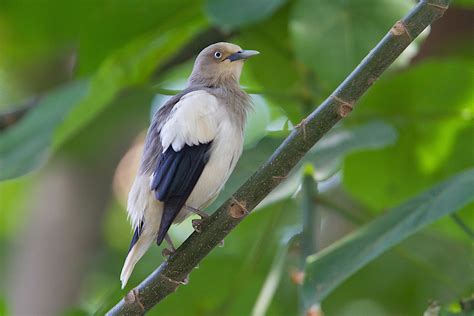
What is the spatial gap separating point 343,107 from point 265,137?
40.3 inches

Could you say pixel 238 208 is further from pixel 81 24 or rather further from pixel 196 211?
pixel 81 24

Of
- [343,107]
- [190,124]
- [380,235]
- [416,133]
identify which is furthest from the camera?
[416,133]

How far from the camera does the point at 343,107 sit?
1823mm

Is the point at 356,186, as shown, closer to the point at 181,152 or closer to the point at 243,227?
the point at 243,227

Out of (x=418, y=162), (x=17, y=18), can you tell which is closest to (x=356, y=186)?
(x=418, y=162)

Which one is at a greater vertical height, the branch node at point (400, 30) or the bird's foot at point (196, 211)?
the branch node at point (400, 30)

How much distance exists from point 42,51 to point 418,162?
6.02ft

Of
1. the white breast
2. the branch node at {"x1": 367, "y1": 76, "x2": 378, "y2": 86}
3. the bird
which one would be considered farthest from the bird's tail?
the branch node at {"x1": 367, "y1": 76, "x2": 378, "y2": 86}

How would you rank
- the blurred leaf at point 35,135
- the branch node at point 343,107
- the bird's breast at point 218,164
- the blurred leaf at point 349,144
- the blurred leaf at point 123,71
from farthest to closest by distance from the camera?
1. the blurred leaf at point 123,71
2. the blurred leaf at point 35,135
3. the blurred leaf at point 349,144
4. the bird's breast at point 218,164
5. the branch node at point 343,107

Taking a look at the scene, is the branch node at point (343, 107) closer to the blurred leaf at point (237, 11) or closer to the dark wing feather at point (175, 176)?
the dark wing feather at point (175, 176)

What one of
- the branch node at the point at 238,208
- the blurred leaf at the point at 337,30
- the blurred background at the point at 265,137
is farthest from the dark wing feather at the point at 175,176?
the blurred leaf at the point at 337,30

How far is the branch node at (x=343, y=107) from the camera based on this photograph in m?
1.82

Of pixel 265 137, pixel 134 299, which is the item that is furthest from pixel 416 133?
pixel 134 299

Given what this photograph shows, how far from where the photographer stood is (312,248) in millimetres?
2713
